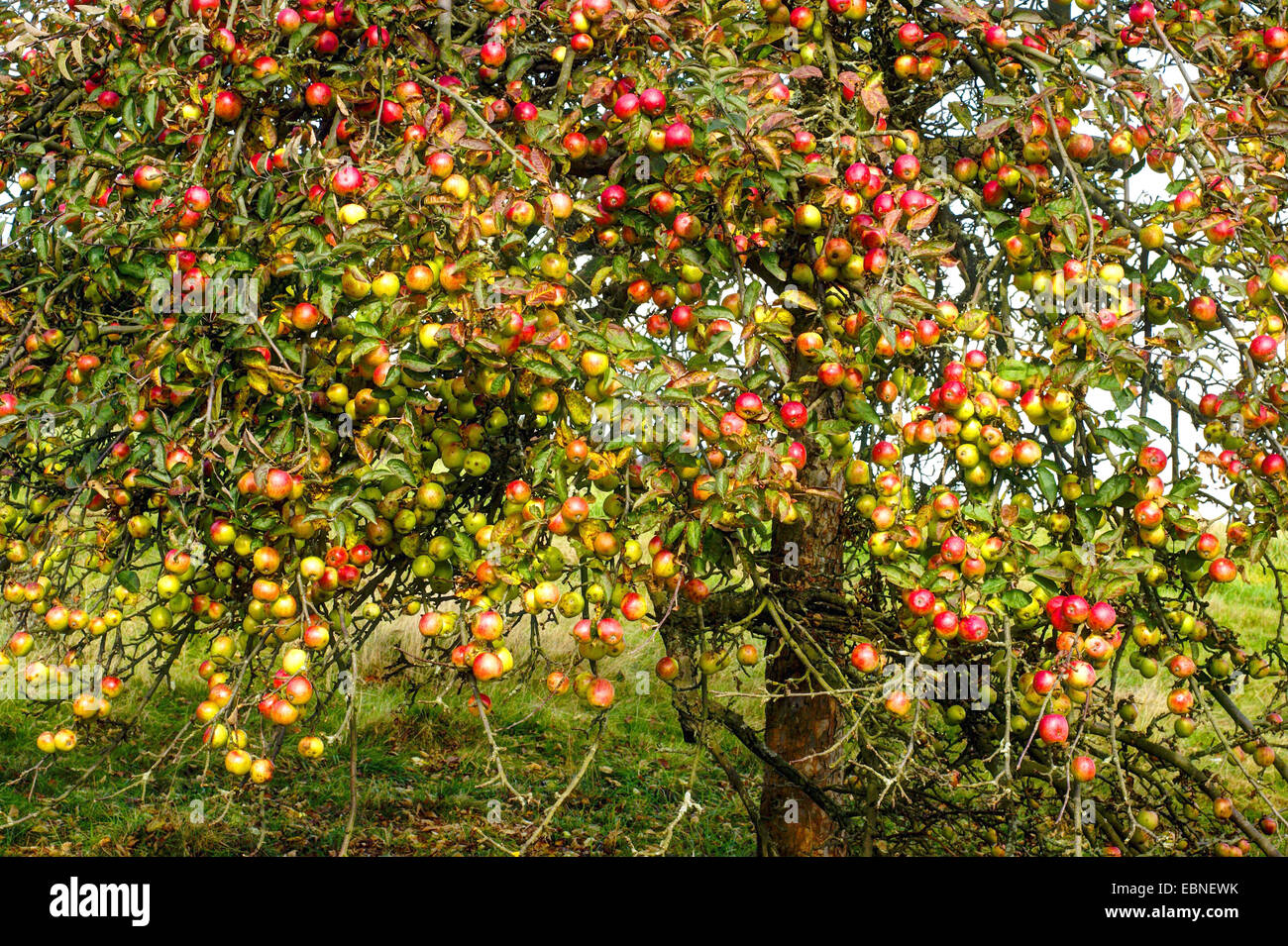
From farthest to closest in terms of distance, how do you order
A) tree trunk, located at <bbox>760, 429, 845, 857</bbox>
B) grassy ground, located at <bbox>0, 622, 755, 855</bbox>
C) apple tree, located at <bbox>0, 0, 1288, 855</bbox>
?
grassy ground, located at <bbox>0, 622, 755, 855</bbox> → tree trunk, located at <bbox>760, 429, 845, 857</bbox> → apple tree, located at <bbox>0, 0, 1288, 855</bbox>

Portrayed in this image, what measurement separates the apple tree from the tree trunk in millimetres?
675

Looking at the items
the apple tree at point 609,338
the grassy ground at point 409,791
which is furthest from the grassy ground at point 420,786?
the apple tree at point 609,338

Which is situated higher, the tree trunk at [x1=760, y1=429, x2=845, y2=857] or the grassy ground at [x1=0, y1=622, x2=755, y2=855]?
the tree trunk at [x1=760, y1=429, x2=845, y2=857]

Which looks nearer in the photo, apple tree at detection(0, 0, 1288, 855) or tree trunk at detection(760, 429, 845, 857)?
apple tree at detection(0, 0, 1288, 855)

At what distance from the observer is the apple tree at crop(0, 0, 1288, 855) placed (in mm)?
1811

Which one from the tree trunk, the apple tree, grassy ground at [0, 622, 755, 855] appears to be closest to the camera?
the apple tree

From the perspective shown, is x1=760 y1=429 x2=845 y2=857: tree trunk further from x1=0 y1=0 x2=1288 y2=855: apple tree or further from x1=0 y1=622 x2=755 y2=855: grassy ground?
x1=0 y1=622 x2=755 y2=855: grassy ground

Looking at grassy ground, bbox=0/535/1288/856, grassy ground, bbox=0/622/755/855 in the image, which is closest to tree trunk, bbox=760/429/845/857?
grassy ground, bbox=0/535/1288/856

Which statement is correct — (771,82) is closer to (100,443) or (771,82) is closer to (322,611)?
(322,611)

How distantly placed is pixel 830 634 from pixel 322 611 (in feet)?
4.41

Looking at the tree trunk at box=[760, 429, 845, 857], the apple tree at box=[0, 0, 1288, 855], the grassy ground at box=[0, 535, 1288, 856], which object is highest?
the apple tree at box=[0, 0, 1288, 855]

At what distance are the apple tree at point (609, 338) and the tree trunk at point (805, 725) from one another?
675 millimetres

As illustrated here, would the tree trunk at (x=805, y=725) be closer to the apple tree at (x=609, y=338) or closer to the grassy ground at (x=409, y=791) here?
the apple tree at (x=609, y=338)
